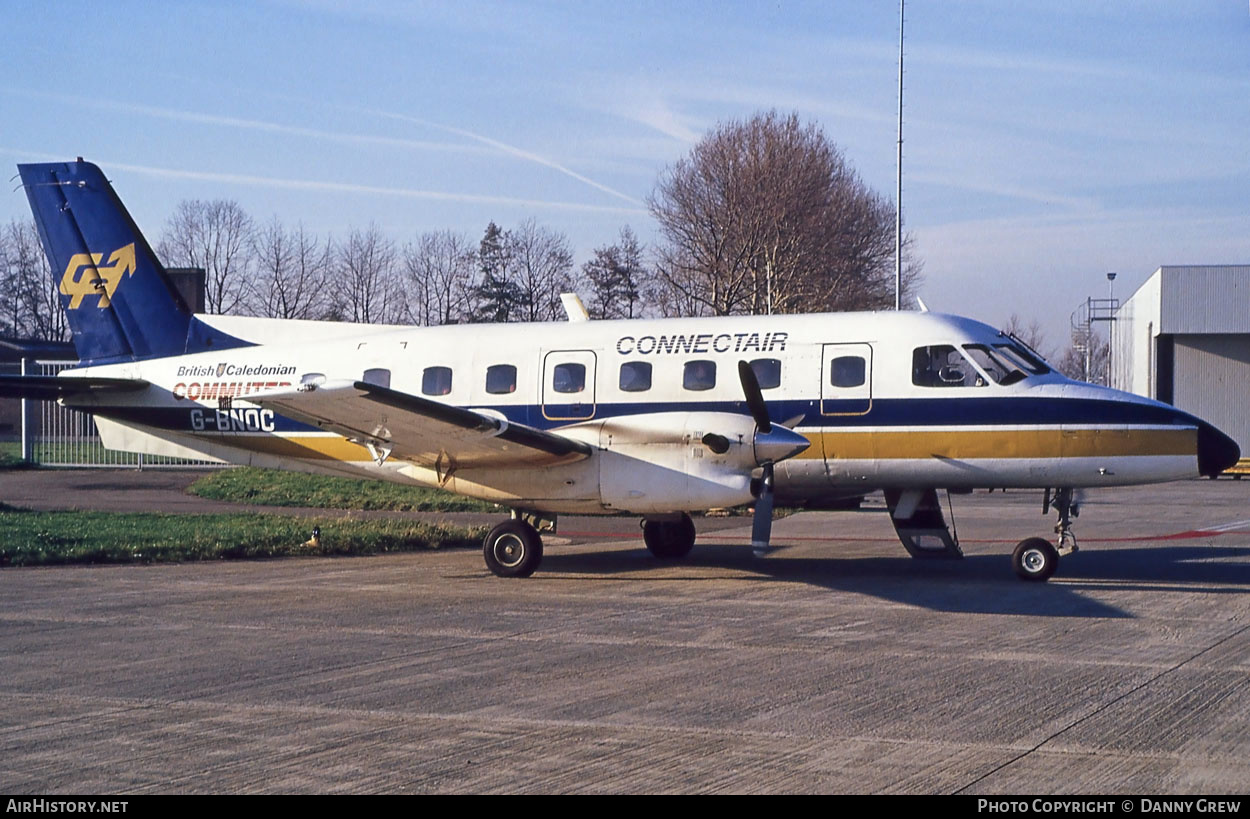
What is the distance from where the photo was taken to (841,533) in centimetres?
1991

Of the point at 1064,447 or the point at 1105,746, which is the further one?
the point at 1064,447

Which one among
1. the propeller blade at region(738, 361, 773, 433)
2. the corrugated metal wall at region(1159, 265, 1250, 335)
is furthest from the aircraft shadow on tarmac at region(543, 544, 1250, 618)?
the corrugated metal wall at region(1159, 265, 1250, 335)

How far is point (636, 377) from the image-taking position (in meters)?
14.4

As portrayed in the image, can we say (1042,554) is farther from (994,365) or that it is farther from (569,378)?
(569,378)

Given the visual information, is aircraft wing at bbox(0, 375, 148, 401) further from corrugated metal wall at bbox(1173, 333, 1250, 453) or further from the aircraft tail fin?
corrugated metal wall at bbox(1173, 333, 1250, 453)

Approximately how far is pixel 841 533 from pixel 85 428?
2449cm

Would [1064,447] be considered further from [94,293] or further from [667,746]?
[94,293]

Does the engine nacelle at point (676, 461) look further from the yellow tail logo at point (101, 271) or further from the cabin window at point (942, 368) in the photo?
the yellow tail logo at point (101, 271)

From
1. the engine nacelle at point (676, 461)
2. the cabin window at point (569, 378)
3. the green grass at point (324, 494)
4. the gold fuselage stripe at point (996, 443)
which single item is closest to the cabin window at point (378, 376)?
the cabin window at point (569, 378)

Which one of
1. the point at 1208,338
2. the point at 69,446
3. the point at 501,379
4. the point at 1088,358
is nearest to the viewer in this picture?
the point at 501,379

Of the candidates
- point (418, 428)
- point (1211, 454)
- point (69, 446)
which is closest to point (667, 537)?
point (418, 428)

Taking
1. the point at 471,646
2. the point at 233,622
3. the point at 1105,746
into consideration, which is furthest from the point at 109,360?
the point at 1105,746

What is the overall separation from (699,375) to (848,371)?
1.73 meters

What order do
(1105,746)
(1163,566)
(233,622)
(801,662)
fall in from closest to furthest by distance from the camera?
(1105,746), (801,662), (233,622), (1163,566)
